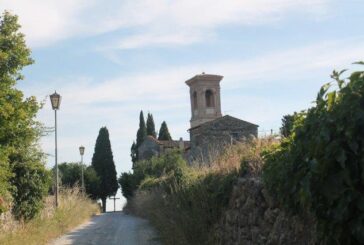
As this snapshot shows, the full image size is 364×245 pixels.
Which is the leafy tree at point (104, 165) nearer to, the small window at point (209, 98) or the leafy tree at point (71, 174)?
the leafy tree at point (71, 174)

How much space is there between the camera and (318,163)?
432 centimetres

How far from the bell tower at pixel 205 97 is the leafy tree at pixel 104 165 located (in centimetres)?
1316

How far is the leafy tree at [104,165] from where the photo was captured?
68.5 m

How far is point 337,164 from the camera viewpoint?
167 inches

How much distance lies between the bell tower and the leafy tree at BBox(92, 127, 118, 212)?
43.2ft

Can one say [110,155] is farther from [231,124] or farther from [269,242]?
[269,242]

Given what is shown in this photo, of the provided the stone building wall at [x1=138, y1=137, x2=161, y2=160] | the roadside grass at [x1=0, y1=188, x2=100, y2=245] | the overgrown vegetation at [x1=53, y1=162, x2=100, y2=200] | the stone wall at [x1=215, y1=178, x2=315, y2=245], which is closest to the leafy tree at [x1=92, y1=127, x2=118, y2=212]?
the stone building wall at [x1=138, y1=137, x2=161, y2=160]

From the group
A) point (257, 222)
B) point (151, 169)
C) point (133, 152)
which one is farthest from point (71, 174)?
point (257, 222)

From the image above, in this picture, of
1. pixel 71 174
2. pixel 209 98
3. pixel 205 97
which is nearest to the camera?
pixel 71 174

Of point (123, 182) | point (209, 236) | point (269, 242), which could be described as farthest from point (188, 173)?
point (123, 182)

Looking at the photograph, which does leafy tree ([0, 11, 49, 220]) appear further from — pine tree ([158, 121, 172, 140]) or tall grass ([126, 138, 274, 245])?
pine tree ([158, 121, 172, 140])

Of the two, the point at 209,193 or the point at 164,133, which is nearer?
the point at 209,193

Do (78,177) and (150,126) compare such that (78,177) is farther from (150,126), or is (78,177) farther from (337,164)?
(337,164)

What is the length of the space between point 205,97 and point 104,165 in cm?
1693
